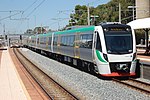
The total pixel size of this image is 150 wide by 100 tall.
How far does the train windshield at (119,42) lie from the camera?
17.1 metres

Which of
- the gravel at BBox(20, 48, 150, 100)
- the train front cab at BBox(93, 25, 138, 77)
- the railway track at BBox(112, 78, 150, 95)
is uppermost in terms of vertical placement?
the train front cab at BBox(93, 25, 138, 77)

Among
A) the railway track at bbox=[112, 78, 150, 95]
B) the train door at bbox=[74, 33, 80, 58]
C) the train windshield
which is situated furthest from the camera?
the train door at bbox=[74, 33, 80, 58]

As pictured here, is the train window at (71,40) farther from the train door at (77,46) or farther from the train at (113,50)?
the train at (113,50)

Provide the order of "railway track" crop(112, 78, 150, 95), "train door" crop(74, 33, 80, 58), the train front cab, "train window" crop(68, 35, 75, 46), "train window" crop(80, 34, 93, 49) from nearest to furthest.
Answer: "railway track" crop(112, 78, 150, 95) < the train front cab < "train window" crop(80, 34, 93, 49) < "train door" crop(74, 33, 80, 58) < "train window" crop(68, 35, 75, 46)

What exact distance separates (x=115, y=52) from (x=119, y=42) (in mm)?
640

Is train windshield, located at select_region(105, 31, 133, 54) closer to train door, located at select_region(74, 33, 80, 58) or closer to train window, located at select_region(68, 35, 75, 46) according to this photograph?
train door, located at select_region(74, 33, 80, 58)

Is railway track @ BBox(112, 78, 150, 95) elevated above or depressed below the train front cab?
below

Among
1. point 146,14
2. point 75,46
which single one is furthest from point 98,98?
point 146,14

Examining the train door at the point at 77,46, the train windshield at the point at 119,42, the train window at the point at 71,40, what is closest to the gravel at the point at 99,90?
the train windshield at the point at 119,42

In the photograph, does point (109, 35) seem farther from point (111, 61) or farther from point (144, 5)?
point (144, 5)

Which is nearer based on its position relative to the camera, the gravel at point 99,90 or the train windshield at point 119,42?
the gravel at point 99,90

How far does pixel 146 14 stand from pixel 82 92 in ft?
219

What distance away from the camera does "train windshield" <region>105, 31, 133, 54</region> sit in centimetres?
1706

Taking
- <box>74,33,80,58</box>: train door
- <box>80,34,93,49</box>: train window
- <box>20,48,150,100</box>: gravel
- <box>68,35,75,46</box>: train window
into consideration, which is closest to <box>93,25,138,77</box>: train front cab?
<box>20,48,150,100</box>: gravel
